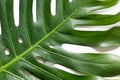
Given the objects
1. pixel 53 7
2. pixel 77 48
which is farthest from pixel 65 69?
pixel 53 7

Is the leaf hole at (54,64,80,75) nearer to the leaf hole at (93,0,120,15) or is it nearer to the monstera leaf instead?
the monstera leaf

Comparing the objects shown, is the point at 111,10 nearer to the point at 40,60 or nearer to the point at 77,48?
the point at 77,48

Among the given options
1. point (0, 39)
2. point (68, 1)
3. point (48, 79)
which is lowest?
point (48, 79)

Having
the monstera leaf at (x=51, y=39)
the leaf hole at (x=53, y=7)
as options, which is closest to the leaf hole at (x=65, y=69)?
the monstera leaf at (x=51, y=39)

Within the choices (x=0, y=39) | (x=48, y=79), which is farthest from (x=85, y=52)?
(x=0, y=39)

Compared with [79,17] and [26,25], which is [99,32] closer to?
[79,17]

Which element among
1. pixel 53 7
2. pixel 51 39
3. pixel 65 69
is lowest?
pixel 65 69

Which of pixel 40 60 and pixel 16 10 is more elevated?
pixel 16 10

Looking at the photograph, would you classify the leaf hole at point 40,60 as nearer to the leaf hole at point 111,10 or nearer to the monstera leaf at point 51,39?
the monstera leaf at point 51,39
